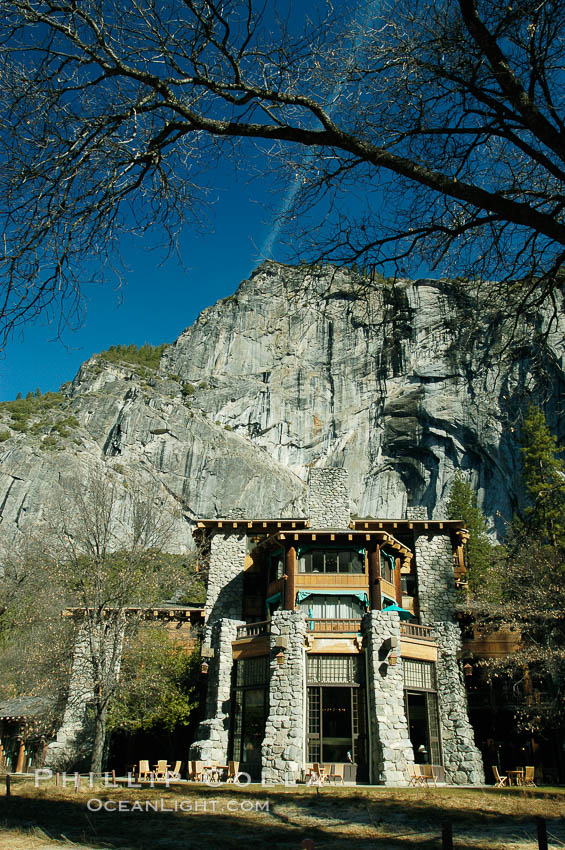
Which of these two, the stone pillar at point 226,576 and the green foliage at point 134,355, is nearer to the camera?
the stone pillar at point 226,576

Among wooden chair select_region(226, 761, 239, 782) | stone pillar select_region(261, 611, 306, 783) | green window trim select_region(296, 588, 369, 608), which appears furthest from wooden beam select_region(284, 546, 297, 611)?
wooden chair select_region(226, 761, 239, 782)

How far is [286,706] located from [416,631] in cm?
649

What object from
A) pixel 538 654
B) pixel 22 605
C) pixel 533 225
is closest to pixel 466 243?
pixel 533 225

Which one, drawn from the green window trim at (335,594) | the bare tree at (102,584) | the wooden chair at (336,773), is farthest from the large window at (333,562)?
the wooden chair at (336,773)

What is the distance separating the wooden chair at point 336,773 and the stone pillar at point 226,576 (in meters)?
8.14

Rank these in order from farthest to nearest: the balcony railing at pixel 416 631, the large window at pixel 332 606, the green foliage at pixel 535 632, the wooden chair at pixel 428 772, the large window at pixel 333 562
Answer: the large window at pixel 333 562
the large window at pixel 332 606
the balcony railing at pixel 416 631
the green foliage at pixel 535 632
the wooden chair at pixel 428 772

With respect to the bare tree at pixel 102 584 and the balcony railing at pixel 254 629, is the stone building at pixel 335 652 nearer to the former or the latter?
the balcony railing at pixel 254 629

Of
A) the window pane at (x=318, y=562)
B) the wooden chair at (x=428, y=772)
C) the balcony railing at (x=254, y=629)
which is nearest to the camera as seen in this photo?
the wooden chair at (x=428, y=772)

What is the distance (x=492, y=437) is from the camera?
86500 millimetres

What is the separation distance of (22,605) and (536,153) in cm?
4541

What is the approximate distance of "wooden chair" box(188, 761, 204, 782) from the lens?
19.6 meters

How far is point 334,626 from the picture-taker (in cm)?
2292

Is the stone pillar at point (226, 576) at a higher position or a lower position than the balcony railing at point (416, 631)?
higher

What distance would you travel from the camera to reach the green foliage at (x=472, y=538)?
156 feet
